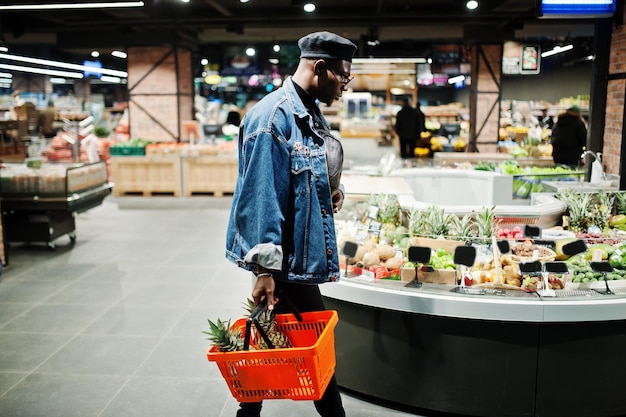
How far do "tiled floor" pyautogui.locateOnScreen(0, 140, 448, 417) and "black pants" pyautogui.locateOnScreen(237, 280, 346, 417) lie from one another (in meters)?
1.01

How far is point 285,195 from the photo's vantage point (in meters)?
2.16

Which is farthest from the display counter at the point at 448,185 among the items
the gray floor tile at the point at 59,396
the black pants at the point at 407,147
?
the black pants at the point at 407,147

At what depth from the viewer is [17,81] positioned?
2500cm

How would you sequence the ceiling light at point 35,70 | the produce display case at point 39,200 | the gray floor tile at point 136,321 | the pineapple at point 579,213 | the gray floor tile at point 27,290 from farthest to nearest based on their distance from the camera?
1. the ceiling light at point 35,70
2. the produce display case at point 39,200
3. the gray floor tile at point 27,290
4. the gray floor tile at point 136,321
5. the pineapple at point 579,213

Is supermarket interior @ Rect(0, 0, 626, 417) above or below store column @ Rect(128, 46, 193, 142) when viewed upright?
below

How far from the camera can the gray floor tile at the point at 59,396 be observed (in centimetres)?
347

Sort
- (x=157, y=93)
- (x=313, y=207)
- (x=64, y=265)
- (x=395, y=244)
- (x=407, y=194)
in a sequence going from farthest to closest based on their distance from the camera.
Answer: (x=157, y=93) → (x=64, y=265) → (x=407, y=194) → (x=395, y=244) → (x=313, y=207)

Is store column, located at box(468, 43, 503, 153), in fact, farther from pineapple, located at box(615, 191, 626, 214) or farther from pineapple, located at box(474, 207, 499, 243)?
pineapple, located at box(474, 207, 499, 243)

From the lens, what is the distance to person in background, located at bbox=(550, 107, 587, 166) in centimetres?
868

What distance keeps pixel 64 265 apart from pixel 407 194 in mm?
4068

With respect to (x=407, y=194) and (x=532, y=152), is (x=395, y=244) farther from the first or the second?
(x=532, y=152)

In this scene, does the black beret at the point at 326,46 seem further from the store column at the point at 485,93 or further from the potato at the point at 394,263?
the store column at the point at 485,93

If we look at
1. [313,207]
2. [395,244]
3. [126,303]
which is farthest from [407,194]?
[313,207]

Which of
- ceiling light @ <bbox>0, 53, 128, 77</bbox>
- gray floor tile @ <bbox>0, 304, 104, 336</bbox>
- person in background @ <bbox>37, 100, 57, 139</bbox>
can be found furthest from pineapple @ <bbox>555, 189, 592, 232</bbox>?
person in background @ <bbox>37, 100, 57, 139</bbox>
